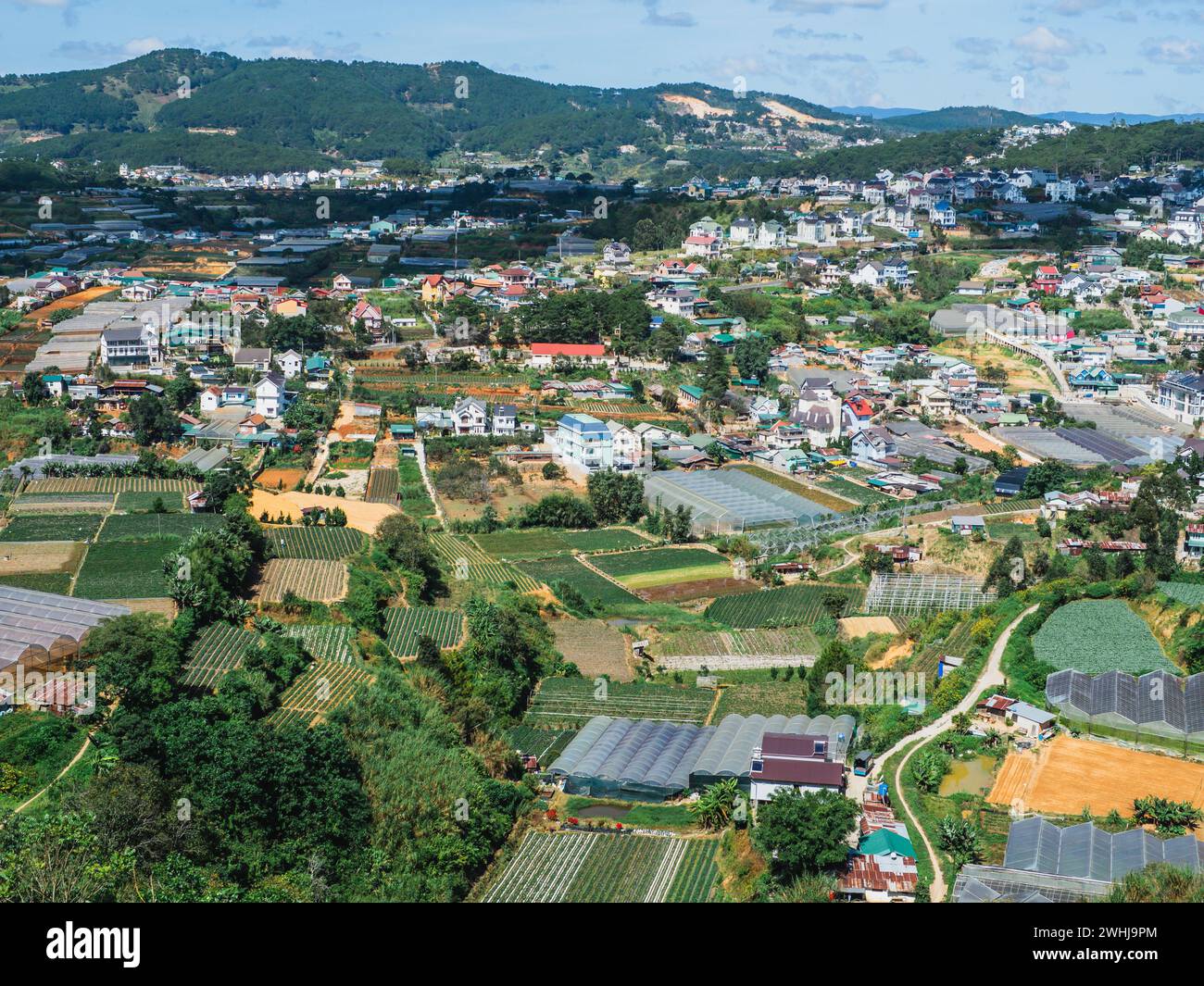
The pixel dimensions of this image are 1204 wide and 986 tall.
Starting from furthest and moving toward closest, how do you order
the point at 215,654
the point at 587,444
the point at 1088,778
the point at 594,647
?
the point at 587,444, the point at 594,647, the point at 215,654, the point at 1088,778

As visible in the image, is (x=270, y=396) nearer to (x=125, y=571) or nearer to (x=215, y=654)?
(x=125, y=571)

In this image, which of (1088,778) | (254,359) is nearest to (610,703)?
(1088,778)

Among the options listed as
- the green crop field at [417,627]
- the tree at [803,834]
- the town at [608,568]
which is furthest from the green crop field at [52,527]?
the tree at [803,834]

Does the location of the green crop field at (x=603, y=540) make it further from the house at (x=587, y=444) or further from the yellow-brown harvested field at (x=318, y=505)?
the yellow-brown harvested field at (x=318, y=505)

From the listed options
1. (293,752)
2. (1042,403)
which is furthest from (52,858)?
(1042,403)

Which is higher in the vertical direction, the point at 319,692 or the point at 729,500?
the point at 729,500
